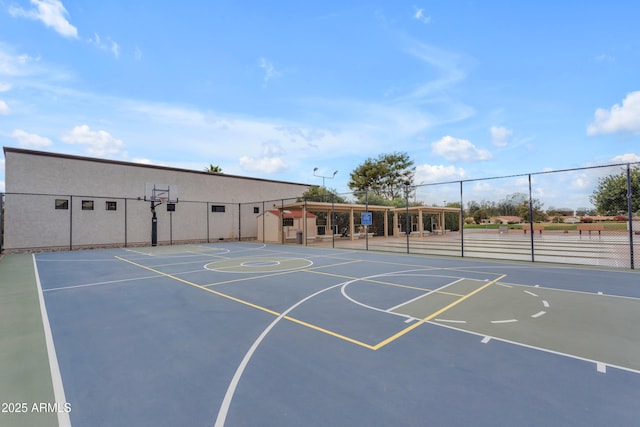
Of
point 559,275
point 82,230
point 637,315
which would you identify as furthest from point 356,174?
point 637,315

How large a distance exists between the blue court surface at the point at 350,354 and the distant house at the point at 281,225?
15.5 meters

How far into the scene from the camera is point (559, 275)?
9211mm

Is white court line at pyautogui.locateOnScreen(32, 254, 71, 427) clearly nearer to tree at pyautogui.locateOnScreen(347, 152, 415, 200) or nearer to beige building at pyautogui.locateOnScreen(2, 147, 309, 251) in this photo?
beige building at pyautogui.locateOnScreen(2, 147, 309, 251)

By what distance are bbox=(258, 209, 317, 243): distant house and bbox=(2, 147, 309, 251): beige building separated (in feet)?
11.6

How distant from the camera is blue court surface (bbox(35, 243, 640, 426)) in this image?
A: 282cm

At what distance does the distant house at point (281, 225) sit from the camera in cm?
2359

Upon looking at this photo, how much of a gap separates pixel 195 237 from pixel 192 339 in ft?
72.9

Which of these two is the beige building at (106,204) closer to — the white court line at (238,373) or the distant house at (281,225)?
the distant house at (281,225)

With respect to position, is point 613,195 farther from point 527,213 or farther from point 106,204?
point 106,204

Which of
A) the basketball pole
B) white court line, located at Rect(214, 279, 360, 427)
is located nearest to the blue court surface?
white court line, located at Rect(214, 279, 360, 427)

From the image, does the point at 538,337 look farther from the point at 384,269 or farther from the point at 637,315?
the point at 384,269

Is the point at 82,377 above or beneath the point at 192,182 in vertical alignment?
beneath

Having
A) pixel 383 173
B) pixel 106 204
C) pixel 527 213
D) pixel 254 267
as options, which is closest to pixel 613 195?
pixel 527 213

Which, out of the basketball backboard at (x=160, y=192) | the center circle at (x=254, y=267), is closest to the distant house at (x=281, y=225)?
the basketball backboard at (x=160, y=192)
